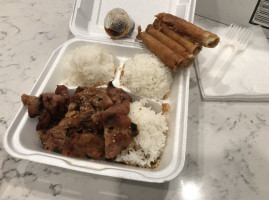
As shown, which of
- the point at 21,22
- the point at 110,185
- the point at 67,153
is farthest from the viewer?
the point at 21,22

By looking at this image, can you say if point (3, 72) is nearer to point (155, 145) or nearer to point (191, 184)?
point (155, 145)

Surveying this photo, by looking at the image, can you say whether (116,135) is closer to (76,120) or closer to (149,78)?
(76,120)

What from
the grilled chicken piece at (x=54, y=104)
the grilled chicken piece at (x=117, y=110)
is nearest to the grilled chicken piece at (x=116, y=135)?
the grilled chicken piece at (x=117, y=110)

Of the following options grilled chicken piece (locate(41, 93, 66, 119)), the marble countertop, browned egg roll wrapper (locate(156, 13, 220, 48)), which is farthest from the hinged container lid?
grilled chicken piece (locate(41, 93, 66, 119))

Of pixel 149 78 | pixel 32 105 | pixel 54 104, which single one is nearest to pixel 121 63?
pixel 149 78

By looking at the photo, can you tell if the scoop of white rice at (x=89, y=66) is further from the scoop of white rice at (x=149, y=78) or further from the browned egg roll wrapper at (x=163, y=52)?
the browned egg roll wrapper at (x=163, y=52)

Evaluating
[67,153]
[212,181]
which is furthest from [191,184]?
[67,153]
